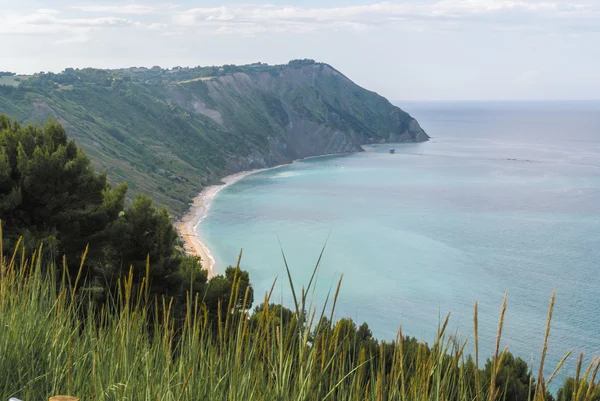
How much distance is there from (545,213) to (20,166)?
64733 millimetres

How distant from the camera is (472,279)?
48.7 metres

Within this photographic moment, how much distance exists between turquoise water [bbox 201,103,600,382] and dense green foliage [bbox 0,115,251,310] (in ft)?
11.8

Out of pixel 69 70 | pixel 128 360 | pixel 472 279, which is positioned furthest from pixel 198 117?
pixel 128 360

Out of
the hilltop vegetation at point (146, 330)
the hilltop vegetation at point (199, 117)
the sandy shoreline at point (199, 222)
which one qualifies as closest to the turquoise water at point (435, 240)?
the sandy shoreline at point (199, 222)

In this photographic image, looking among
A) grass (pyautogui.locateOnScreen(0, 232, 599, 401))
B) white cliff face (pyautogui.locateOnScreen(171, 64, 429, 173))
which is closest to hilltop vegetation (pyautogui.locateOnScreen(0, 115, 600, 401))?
grass (pyautogui.locateOnScreen(0, 232, 599, 401))

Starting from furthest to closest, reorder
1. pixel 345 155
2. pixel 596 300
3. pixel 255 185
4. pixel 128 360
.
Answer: pixel 345 155 < pixel 255 185 < pixel 596 300 < pixel 128 360

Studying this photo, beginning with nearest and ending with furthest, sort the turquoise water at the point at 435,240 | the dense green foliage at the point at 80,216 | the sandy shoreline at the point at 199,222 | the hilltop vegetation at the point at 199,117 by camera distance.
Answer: the dense green foliage at the point at 80,216 → the turquoise water at the point at 435,240 → the sandy shoreline at the point at 199,222 → the hilltop vegetation at the point at 199,117

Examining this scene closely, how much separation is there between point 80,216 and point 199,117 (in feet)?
353

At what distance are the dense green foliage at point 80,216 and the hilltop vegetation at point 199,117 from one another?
163ft

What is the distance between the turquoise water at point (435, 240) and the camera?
41.1m

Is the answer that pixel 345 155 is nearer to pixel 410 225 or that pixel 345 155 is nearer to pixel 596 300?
pixel 410 225

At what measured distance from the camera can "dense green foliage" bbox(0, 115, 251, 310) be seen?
1602cm

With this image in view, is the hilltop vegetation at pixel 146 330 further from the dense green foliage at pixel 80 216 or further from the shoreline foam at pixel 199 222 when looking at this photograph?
the shoreline foam at pixel 199 222

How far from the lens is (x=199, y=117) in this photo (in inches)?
4801
